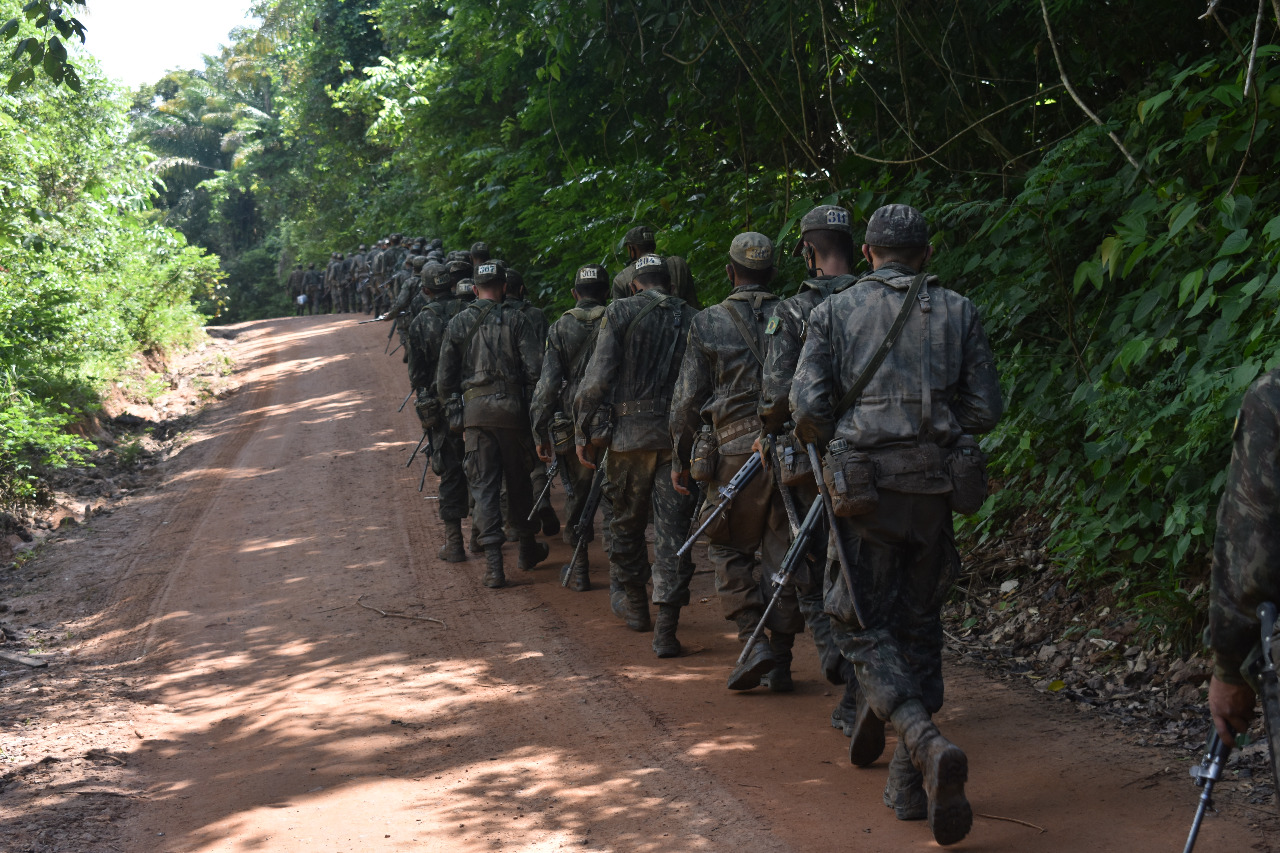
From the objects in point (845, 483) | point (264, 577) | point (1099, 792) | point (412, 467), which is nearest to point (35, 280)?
point (412, 467)

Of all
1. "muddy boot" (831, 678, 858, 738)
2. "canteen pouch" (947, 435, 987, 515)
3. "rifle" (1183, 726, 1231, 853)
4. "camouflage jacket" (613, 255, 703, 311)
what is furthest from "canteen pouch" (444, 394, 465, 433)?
"rifle" (1183, 726, 1231, 853)

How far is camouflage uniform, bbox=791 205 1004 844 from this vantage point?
3.99 metres

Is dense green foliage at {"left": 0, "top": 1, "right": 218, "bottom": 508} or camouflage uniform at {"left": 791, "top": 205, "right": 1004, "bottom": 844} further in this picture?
dense green foliage at {"left": 0, "top": 1, "right": 218, "bottom": 508}

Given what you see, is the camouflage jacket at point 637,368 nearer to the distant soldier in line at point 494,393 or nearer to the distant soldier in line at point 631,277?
the distant soldier in line at point 631,277

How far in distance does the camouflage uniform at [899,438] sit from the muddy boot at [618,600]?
10.3ft

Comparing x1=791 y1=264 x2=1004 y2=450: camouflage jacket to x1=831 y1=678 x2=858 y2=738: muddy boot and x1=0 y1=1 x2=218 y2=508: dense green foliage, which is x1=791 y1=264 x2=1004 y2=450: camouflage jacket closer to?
x1=831 y1=678 x2=858 y2=738: muddy boot

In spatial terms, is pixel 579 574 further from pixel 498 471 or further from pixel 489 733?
pixel 489 733

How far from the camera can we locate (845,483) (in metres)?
3.95

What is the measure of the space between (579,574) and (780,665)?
2.72 metres

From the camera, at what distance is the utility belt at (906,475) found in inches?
155

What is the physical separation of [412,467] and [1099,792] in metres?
9.59

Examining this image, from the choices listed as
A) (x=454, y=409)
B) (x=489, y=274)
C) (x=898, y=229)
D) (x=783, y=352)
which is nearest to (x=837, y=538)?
(x=783, y=352)

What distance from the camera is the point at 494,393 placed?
8.48 m

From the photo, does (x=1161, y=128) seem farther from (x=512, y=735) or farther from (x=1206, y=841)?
(x=512, y=735)
